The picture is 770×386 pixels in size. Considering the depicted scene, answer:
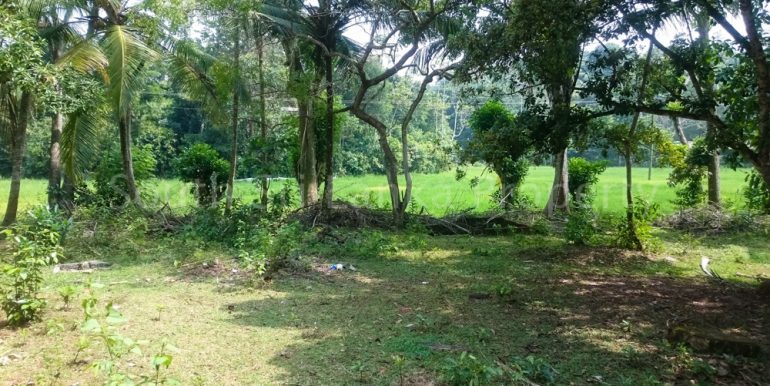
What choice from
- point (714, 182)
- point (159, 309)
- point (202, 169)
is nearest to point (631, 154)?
point (714, 182)

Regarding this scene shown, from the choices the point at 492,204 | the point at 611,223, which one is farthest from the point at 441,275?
the point at 492,204

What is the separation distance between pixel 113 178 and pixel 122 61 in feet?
12.4

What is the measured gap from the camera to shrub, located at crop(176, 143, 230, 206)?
13.9 meters

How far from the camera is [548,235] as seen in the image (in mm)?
11266

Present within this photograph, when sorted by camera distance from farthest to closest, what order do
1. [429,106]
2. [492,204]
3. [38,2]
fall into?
[429,106], [492,204], [38,2]

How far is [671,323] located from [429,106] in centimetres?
3497

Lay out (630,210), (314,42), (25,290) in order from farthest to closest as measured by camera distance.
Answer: (314,42) < (630,210) < (25,290)

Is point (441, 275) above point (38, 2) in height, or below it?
below

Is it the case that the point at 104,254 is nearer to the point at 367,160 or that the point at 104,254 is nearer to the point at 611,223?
the point at 611,223

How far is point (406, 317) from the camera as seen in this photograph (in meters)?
5.65

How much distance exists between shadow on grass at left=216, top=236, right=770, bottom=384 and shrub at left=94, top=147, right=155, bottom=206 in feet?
21.4

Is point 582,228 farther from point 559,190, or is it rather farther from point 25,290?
point 25,290

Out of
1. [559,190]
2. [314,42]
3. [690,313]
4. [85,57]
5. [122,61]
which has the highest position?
[314,42]

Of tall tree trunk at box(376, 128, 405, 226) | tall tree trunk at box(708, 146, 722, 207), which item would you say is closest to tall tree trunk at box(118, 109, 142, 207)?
tall tree trunk at box(376, 128, 405, 226)
